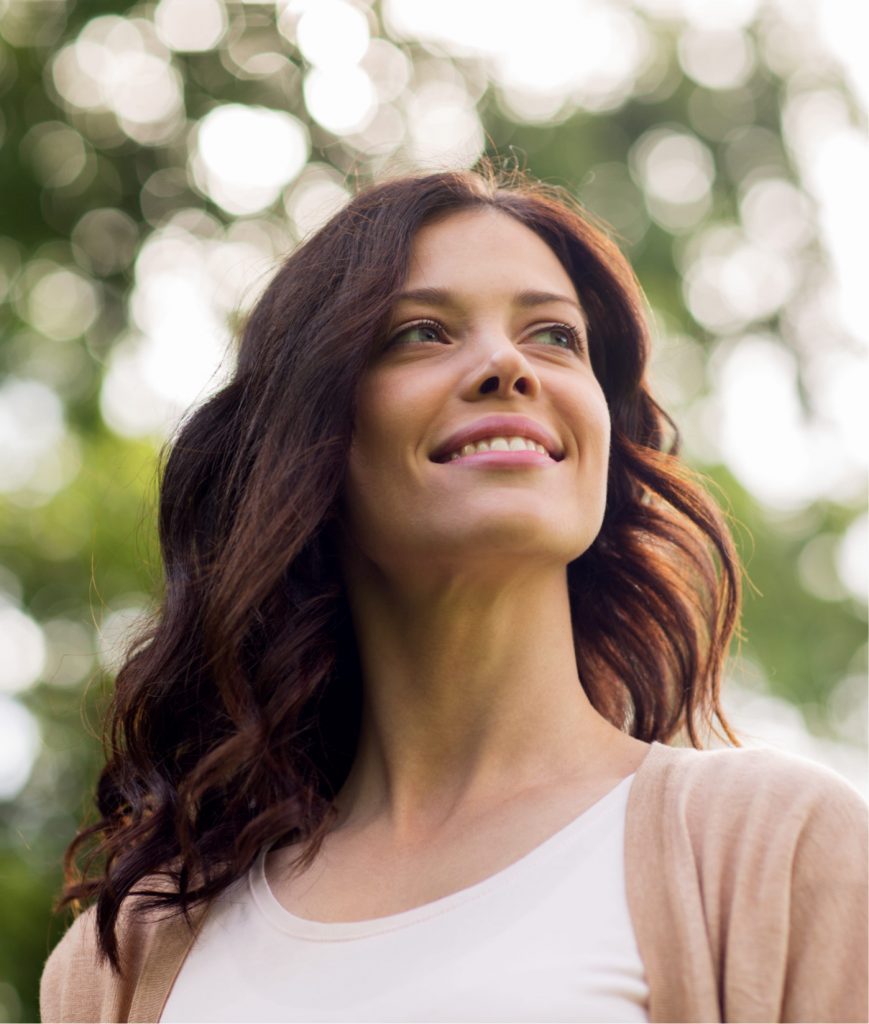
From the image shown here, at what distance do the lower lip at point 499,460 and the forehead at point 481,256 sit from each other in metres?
0.35

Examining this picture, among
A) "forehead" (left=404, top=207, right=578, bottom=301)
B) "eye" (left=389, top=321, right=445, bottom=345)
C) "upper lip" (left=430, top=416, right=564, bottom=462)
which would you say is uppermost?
"forehead" (left=404, top=207, right=578, bottom=301)

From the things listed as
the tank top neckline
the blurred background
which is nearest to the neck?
the tank top neckline

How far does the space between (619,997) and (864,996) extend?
0.32 meters

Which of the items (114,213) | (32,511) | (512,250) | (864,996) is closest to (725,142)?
(114,213)

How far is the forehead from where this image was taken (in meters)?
2.60

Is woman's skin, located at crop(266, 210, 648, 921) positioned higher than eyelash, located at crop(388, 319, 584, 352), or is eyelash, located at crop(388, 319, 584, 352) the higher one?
eyelash, located at crop(388, 319, 584, 352)

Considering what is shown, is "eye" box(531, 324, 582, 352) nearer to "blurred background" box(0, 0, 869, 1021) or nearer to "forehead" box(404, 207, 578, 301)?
"forehead" box(404, 207, 578, 301)

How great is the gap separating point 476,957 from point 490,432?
84cm

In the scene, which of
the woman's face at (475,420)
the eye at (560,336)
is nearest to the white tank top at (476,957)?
the woman's face at (475,420)

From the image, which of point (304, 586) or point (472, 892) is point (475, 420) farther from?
point (472, 892)

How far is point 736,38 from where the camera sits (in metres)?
11.4

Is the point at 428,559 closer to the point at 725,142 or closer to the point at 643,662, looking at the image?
the point at 643,662

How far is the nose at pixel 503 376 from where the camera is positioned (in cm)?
242

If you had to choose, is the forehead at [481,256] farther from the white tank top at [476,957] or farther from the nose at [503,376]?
the white tank top at [476,957]
